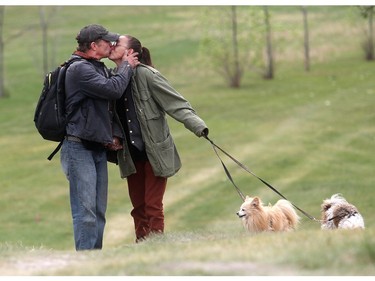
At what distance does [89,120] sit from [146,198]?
1049mm

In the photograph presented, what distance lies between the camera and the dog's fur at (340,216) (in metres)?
9.84

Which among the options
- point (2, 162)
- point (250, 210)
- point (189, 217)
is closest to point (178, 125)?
point (2, 162)

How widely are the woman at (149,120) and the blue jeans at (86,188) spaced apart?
0.26m

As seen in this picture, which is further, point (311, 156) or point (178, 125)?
point (178, 125)

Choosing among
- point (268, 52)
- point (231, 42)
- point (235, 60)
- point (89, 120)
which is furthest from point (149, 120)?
point (268, 52)

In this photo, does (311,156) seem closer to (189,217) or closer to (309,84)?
(189,217)

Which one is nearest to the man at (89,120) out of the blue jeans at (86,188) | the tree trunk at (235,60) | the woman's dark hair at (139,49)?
the blue jeans at (86,188)

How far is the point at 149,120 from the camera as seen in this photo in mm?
9539

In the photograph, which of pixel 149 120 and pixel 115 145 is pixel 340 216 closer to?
pixel 149 120

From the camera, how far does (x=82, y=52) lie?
9281 mm

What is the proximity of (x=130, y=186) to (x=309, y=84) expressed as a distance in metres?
27.5

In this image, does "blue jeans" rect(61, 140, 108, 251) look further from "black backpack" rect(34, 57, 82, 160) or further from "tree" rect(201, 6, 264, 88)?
"tree" rect(201, 6, 264, 88)

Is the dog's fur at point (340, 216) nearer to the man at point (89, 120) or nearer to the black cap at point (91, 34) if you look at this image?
the man at point (89, 120)

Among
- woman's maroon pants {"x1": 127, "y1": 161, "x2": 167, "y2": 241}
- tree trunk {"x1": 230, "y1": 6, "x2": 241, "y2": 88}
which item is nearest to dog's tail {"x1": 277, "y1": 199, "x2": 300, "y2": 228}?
woman's maroon pants {"x1": 127, "y1": 161, "x2": 167, "y2": 241}
